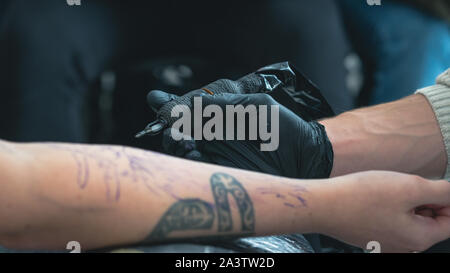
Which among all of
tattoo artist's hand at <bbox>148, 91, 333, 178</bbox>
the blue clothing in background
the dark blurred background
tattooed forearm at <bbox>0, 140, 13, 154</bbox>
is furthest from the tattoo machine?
tattooed forearm at <bbox>0, 140, 13, 154</bbox>

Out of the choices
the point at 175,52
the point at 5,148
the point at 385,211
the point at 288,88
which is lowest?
the point at 385,211

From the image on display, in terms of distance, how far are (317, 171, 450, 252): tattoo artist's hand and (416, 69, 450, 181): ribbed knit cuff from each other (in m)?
0.15

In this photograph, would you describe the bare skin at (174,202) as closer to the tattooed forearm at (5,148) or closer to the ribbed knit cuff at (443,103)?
the tattooed forearm at (5,148)

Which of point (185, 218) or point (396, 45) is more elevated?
point (396, 45)

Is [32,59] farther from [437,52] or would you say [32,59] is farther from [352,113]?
[437,52]

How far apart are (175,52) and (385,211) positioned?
0.76m

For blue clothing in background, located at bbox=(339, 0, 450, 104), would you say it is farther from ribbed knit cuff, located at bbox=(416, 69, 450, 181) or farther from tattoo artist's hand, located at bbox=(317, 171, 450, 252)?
tattoo artist's hand, located at bbox=(317, 171, 450, 252)

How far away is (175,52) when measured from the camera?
3.88 feet

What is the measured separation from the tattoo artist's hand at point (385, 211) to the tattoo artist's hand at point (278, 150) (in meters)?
0.14

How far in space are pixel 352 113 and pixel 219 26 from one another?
0.50 meters

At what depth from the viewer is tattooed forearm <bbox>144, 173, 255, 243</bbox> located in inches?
21.2

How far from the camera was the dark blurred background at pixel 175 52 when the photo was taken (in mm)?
1137

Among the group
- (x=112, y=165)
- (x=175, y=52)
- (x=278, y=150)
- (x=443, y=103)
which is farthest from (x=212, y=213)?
(x=175, y=52)

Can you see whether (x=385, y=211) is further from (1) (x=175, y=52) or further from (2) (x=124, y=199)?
(1) (x=175, y=52)
